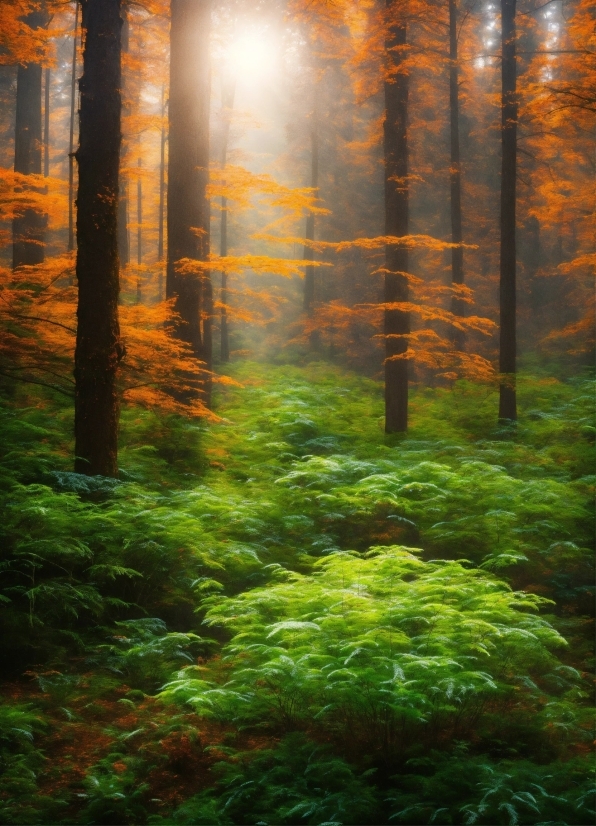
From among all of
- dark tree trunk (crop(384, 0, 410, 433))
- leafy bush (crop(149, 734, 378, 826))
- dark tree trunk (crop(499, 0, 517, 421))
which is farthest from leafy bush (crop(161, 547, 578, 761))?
dark tree trunk (crop(499, 0, 517, 421))

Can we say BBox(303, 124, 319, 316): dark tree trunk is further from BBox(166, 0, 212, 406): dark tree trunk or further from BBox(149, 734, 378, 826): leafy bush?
BBox(149, 734, 378, 826): leafy bush

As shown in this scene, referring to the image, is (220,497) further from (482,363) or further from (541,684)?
(482,363)

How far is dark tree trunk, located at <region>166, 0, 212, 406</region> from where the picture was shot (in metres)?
11.5

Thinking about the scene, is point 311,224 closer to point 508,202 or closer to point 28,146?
point 28,146

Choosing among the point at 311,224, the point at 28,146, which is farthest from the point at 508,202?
the point at 311,224

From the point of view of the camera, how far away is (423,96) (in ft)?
78.5

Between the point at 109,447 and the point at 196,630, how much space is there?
283 centimetres

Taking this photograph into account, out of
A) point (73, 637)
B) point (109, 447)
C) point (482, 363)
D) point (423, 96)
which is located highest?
point (423, 96)

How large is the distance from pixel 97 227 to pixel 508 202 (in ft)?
33.7

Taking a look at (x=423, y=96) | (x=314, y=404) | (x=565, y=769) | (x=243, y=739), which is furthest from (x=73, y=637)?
(x=423, y=96)

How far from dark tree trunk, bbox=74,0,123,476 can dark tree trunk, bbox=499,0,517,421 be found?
9.52 m

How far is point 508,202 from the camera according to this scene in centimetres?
1466

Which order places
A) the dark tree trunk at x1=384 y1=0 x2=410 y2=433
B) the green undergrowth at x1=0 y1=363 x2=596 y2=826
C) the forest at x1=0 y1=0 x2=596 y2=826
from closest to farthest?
the green undergrowth at x1=0 y1=363 x2=596 y2=826, the forest at x1=0 y1=0 x2=596 y2=826, the dark tree trunk at x1=384 y1=0 x2=410 y2=433

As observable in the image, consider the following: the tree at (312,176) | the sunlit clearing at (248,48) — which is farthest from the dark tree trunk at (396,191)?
the tree at (312,176)
